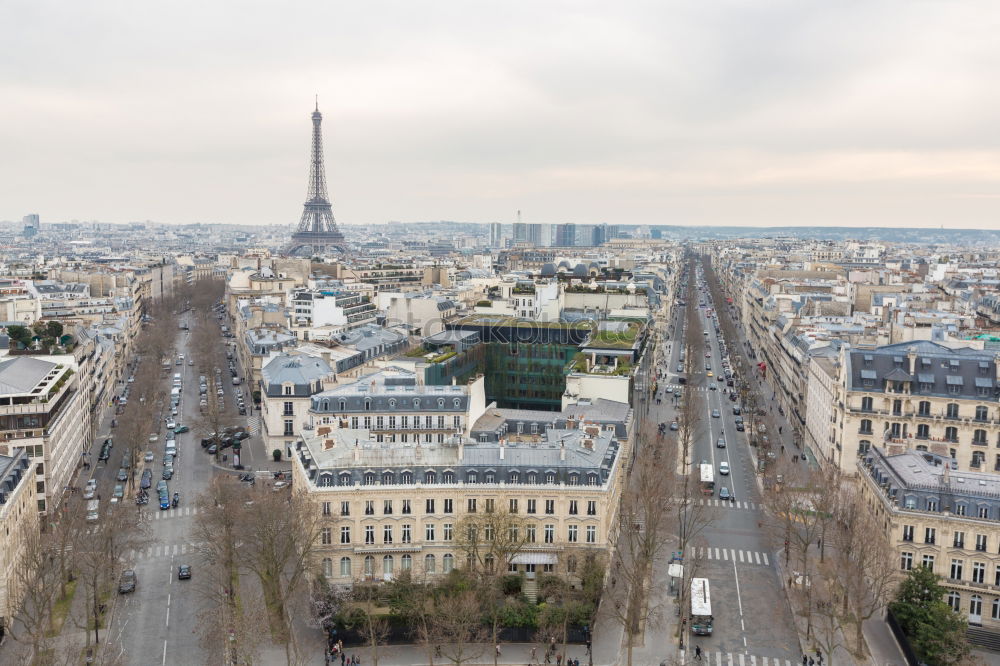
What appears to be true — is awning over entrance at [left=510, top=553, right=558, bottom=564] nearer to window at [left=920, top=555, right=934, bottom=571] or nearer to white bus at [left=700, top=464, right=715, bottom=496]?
window at [left=920, top=555, right=934, bottom=571]

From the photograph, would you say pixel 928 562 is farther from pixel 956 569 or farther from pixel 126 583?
pixel 126 583

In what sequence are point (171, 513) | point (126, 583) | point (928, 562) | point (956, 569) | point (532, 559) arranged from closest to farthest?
1. point (956, 569)
2. point (928, 562)
3. point (532, 559)
4. point (126, 583)
5. point (171, 513)

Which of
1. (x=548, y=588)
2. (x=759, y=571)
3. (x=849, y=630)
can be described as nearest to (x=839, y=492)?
(x=759, y=571)

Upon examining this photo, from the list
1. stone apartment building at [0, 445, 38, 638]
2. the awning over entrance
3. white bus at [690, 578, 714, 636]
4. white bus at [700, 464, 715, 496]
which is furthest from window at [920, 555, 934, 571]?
stone apartment building at [0, 445, 38, 638]

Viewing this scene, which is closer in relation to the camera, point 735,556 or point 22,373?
point 735,556

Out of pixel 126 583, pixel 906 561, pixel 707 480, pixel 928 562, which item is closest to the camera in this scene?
pixel 928 562

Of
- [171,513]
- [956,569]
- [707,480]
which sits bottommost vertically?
[171,513]

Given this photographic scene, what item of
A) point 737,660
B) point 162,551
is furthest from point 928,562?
point 162,551
